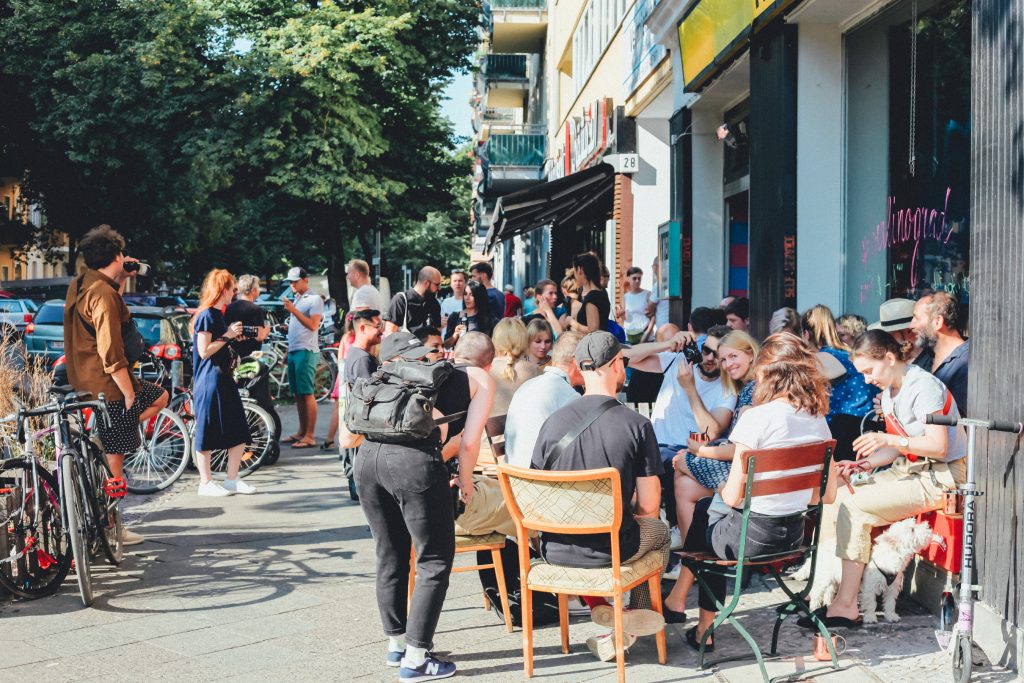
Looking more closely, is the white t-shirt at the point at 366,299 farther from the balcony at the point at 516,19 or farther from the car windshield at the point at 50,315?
the balcony at the point at 516,19

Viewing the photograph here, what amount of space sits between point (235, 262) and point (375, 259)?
8286 millimetres

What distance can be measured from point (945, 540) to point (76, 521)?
181 inches

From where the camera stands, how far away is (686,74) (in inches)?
531

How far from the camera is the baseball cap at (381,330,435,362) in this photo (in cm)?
542

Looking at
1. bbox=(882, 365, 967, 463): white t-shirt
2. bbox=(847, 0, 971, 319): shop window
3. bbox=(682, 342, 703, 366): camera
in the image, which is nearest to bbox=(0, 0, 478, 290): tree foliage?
bbox=(847, 0, 971, 319): shop window

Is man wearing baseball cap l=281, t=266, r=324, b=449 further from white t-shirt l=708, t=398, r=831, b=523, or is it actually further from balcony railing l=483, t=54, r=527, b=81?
balcony railing l=483, t=54, r=527, b=81

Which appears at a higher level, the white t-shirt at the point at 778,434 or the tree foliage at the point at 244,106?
the tree foliage at the point at 244,106

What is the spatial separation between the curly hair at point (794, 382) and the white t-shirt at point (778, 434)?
4cm

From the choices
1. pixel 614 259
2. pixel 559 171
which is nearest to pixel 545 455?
pixel 614 259

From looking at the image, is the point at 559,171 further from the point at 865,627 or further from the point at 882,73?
the point at 865,627

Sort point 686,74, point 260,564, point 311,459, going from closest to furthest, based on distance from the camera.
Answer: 1. point 260,564
2. point 311,459
3. point 686,74

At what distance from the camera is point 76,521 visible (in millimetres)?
6273

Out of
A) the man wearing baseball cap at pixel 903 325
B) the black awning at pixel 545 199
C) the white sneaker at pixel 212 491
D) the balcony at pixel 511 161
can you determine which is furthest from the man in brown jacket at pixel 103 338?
the balcony at pixel 511 161

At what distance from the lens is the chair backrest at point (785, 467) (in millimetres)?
4984
